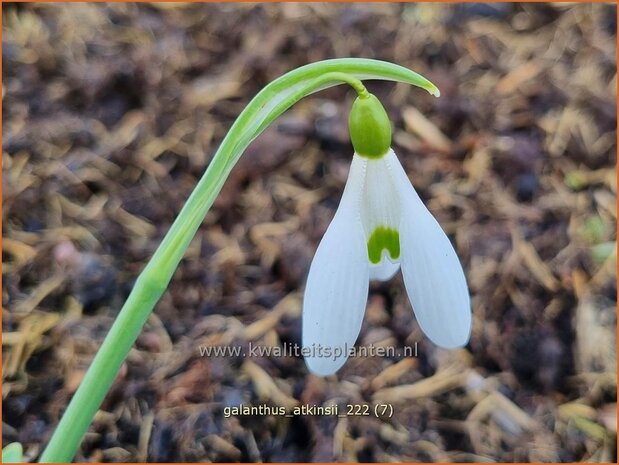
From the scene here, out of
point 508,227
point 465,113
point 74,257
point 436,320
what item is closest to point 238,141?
point 436,320

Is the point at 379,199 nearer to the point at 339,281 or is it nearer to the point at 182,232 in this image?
the point at 339,281

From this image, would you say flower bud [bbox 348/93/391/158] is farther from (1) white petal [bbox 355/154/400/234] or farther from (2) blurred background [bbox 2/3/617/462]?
(2) blurred background [bbox 2/3/617/462]

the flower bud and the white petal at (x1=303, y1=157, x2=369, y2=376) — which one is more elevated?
the flower bud

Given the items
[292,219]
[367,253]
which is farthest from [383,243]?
[292,219]

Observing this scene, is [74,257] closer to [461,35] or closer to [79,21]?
[79,21]

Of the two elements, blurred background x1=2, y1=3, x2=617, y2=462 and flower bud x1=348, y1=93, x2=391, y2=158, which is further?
blurred background x1=2, y1=3, x2=617, y2=462

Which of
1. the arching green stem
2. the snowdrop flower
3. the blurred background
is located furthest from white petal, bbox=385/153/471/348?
the blurred background
